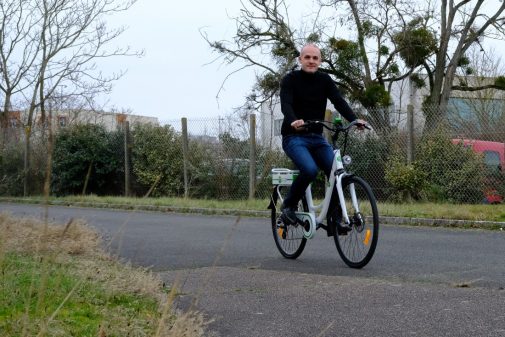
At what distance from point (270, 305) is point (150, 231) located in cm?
601

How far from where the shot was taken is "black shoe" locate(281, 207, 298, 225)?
6.78m

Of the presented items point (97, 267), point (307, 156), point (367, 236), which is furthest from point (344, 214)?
point (97, 267)

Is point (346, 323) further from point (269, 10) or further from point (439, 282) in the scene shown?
point (269, 10)

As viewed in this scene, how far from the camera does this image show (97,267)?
223 inches

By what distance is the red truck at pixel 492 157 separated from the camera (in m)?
13.0

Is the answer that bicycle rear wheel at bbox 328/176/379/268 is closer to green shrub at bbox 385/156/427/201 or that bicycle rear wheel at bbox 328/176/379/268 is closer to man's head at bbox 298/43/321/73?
man's head at bbox 298/43/321/73

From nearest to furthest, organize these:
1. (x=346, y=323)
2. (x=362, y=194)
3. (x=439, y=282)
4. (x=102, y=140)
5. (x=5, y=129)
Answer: (x=346, y=323) → (x=439, y=282) → (x=362, y=194) → (x=102, y=140) → (x=5, y=129)

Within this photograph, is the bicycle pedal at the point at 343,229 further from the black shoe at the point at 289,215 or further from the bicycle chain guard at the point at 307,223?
the black shoe at the point at 289,215

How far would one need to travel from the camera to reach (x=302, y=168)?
6.43 meters

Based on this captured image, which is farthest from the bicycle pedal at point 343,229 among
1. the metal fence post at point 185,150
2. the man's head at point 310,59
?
the metal fence post at point 185,150

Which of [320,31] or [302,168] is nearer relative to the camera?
[302,168]

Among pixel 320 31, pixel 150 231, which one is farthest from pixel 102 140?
pixel 150 231

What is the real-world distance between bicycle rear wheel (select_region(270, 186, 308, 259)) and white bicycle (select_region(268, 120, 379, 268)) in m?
0.01

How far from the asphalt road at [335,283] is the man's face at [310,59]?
1710 mm
